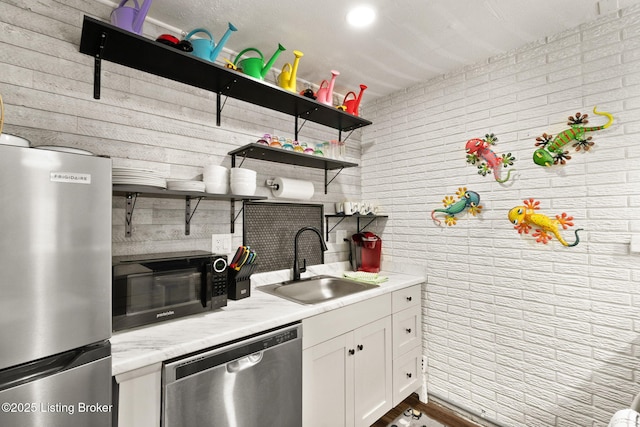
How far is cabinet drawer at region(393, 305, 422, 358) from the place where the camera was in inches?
81.9

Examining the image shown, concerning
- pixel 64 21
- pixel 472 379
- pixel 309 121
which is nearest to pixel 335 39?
pixel 309 121

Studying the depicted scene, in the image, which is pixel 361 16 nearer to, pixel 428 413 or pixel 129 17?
pixel 129 17

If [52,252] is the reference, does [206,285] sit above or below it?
below

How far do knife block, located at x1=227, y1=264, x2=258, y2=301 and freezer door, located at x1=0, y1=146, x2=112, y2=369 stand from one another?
0.73 metres

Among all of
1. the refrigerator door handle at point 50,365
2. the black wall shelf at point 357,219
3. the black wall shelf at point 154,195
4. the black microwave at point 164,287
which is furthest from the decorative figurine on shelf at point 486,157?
the refrigerator door handle at point 50,365

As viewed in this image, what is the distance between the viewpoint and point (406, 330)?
2180 mm

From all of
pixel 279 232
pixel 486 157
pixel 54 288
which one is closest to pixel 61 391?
pixel 54 288

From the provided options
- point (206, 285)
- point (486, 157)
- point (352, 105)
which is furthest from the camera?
point (352, 105)

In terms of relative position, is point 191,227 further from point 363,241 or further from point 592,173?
point 592,173

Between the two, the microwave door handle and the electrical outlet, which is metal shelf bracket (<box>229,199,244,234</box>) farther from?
the microwave door handle

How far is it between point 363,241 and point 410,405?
1.28m

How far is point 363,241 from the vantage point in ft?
8.21

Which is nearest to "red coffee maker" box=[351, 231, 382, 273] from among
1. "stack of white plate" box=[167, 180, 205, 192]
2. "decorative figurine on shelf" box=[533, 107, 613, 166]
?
"decorative figurine on shelf" box=[533, 107, 613, 166]

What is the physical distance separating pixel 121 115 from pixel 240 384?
56.7 inches
